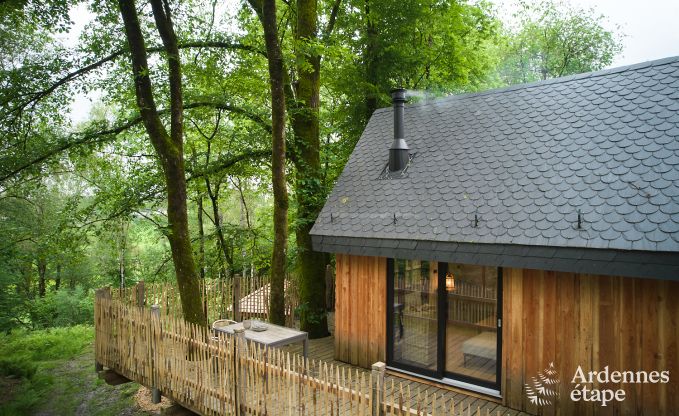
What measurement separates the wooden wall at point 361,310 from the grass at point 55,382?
5.76 meters

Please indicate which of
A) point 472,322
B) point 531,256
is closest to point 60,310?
point 472,322

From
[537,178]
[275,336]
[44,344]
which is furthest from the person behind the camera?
[44,344]

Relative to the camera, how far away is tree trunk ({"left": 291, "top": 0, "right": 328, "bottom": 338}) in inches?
389

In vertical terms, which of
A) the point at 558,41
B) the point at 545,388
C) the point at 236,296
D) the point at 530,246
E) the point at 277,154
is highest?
the point at 558,41

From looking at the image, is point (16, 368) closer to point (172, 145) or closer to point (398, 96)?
point (172, 145)

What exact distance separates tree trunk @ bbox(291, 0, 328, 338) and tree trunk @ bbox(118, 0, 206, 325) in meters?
2.71

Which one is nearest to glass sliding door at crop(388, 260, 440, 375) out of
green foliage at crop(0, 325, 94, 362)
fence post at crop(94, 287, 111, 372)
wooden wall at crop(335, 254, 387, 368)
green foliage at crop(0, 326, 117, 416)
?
wooden wall at crop(335, 254, 387, 368)

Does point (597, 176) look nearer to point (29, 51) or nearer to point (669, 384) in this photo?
point (669, 384)

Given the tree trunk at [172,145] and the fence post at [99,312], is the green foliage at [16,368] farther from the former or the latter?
the tree trunk at [172,145]

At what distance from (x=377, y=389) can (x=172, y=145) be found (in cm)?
602

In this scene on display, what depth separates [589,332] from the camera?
212 inches

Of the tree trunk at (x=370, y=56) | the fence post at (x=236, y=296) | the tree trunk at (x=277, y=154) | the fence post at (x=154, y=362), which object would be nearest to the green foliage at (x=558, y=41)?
the tree trunk at (x=370, y=56)

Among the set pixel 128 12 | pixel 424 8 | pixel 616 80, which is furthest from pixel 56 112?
pixel 616 80

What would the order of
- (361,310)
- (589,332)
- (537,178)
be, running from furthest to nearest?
(361,310) → (537,178) → (589,332)
